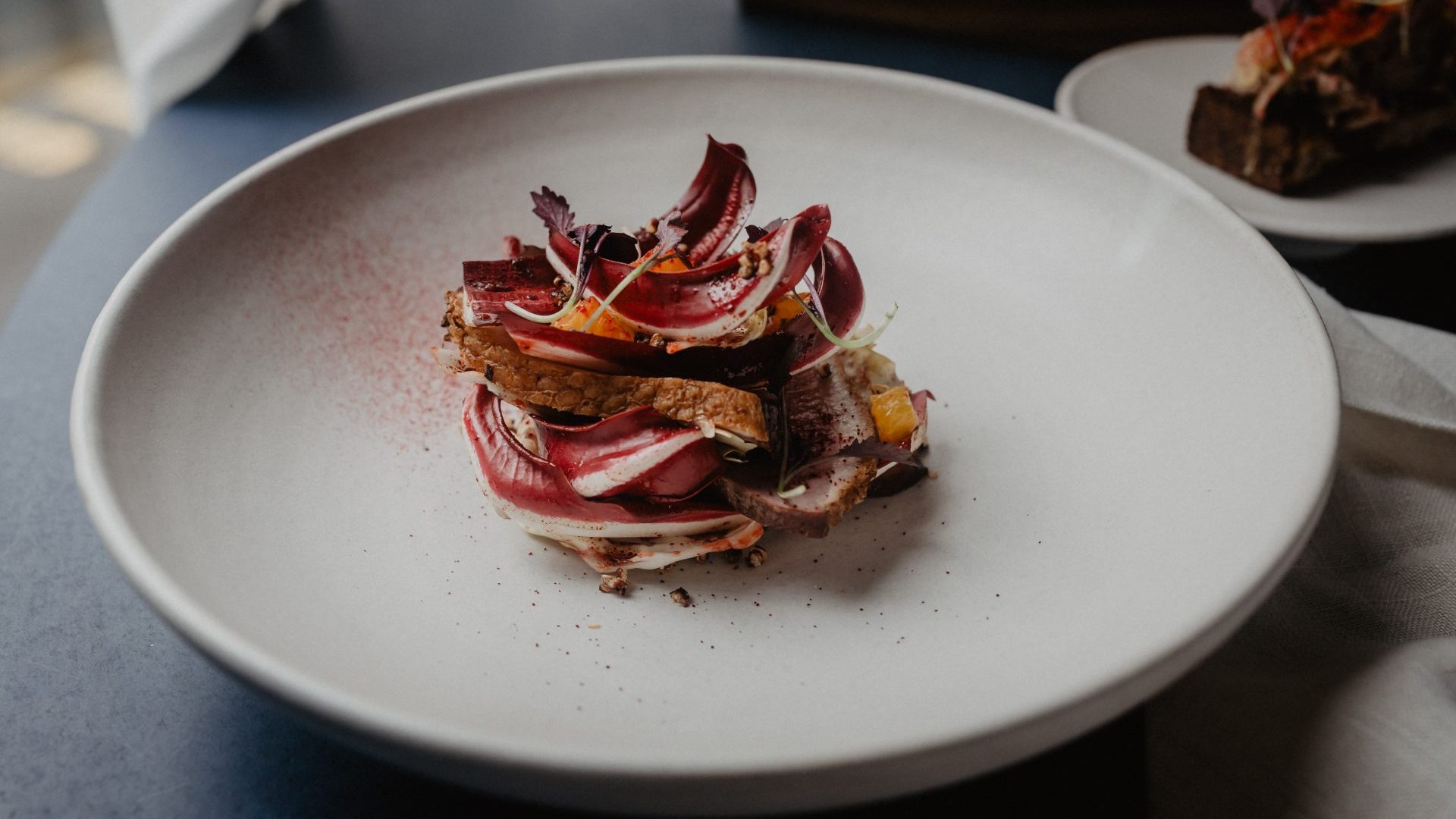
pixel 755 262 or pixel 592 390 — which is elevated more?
pixel 755 262

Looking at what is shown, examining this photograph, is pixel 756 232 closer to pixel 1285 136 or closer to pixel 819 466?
pixel 819 466

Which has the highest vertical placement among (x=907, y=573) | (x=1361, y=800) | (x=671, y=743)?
(x=671, y=743)

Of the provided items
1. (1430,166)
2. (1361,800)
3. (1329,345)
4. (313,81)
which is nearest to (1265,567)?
(1361,800)

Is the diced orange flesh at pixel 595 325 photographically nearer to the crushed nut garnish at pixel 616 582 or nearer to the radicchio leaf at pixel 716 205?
the radicchio leaf at pixel 716 205

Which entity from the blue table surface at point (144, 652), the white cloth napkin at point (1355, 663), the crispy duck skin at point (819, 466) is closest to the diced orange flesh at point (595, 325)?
the crispy duck skin at point (819, 466)

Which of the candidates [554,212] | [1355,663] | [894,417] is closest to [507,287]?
[554,212]

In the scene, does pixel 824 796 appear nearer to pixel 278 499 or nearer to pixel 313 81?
pixel 278 499
